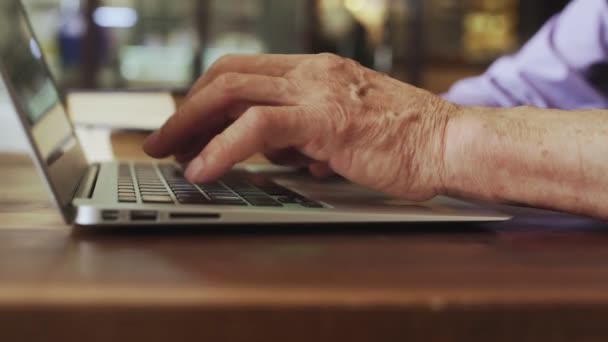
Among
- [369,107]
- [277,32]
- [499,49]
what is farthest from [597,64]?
[499,49]

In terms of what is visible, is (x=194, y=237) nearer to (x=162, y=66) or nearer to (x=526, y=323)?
(x=526, y=323)

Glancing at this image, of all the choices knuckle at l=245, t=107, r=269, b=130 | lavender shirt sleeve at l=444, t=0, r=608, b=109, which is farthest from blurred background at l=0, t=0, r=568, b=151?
knuckle at l=245, t=107, r=269, b=130

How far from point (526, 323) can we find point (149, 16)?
3373 mm

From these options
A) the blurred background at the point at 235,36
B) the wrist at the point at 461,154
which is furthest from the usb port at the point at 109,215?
the blurred background at the point at 235,36

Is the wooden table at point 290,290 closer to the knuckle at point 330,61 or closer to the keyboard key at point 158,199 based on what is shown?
the keyboard key at point 158,199

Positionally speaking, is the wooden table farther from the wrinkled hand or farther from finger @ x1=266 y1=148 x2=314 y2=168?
finger @ x1=266 y1=148 x2=314 y2=168

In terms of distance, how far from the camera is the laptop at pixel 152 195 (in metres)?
0.38

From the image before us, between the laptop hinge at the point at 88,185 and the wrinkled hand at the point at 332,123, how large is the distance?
0.23 ft

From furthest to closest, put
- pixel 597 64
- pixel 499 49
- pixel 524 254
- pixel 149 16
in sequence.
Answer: pixel 499 49
pixel 149 16
pixel 597 64
pixel 524 254

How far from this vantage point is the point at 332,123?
47 cm

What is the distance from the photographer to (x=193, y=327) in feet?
0.81

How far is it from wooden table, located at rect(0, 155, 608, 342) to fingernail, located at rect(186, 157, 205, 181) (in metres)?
0.07

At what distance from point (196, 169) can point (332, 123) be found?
0.10 metres

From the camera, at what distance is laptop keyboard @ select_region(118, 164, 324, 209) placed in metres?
0.43
